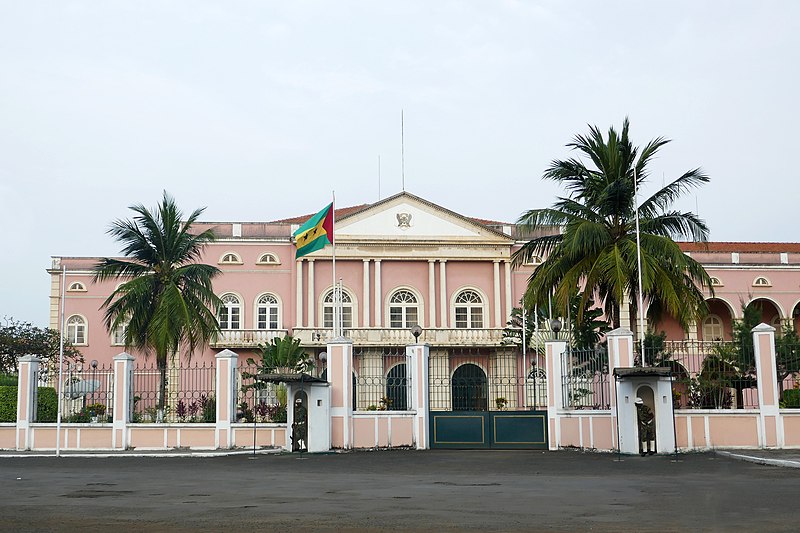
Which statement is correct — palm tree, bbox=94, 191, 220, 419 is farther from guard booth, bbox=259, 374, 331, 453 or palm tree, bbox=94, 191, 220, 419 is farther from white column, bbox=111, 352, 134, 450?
guard booth, bbox=259, 374, 331, 453

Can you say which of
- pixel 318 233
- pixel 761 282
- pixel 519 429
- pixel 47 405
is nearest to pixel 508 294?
pixel 761 282

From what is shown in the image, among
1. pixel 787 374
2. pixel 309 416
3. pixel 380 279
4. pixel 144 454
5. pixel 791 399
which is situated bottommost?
pixel 144 454

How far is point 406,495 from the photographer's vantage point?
12.1m

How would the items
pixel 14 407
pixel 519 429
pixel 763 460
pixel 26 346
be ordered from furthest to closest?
pixel 26 346, pixel 14 407, pixel 519 429, pixel 763 460

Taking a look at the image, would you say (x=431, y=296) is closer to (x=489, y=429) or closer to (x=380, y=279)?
(x=380, y=279)

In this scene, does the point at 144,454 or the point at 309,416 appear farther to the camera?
the point at 309,416

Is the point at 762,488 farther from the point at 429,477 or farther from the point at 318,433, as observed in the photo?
the point at 318,433

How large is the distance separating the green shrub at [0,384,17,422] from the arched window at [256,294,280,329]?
18.2m

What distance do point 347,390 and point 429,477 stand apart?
8.65 metres

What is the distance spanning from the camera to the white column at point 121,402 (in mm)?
24156

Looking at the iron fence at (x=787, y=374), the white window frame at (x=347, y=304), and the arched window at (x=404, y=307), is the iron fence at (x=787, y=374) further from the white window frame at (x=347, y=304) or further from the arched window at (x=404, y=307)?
the white window frame at (x=347, y=304)

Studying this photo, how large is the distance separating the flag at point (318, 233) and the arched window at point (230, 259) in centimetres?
1571

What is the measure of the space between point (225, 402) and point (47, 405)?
5799mm

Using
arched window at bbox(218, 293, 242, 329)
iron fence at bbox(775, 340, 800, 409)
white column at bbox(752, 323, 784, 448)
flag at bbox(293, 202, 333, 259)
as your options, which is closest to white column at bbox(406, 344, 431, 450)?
flag at bbox(293, 202, 333, 259)
